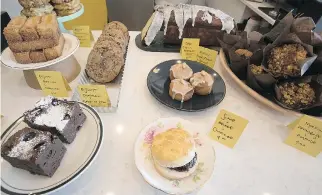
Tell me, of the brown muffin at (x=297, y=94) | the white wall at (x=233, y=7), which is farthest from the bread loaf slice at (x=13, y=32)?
the white wall at (x=233, y=7)

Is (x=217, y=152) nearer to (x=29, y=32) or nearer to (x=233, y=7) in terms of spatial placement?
(x=29, y=32)

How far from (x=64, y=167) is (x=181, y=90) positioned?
464 mm

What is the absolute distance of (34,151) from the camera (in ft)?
1.74

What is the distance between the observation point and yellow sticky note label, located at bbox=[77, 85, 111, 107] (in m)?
0.75

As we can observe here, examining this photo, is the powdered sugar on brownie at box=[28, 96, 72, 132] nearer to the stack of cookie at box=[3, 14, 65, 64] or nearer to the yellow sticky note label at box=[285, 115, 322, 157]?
the stack of cookie at box=[3, 14, 65, 64]

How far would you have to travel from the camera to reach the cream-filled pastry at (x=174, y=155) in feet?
1.80

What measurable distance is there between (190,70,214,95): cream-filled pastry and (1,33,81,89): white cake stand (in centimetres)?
49

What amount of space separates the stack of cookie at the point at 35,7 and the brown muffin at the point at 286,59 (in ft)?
3.44

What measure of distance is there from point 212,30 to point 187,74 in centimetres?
40

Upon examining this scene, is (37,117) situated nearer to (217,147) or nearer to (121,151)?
(121,151)

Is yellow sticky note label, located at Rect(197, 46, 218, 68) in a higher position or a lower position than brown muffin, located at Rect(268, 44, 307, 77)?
lower

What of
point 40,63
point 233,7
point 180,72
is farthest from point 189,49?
point 233,7

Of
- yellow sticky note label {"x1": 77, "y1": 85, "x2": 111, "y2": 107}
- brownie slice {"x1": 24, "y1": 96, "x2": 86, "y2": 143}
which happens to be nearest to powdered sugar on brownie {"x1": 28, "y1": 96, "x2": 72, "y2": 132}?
brownie slice {"x1": 24, "y1": 96, "x2": 86, "y2": 143}

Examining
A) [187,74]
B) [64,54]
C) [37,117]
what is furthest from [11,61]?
[187,74]
